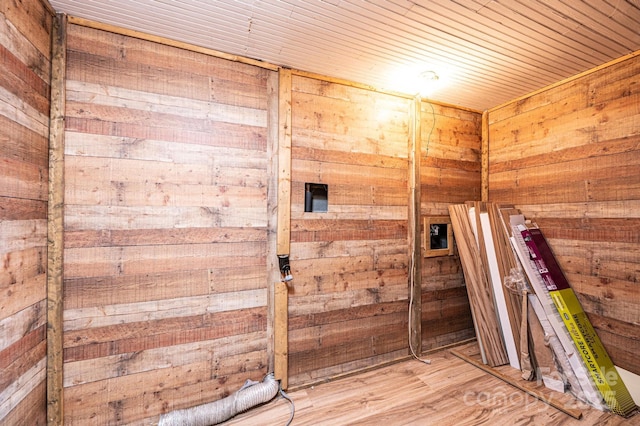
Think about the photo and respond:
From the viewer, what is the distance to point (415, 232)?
2656 millimetres

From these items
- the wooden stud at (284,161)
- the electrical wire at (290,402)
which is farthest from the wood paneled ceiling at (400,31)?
the electrical wire at (290,402)

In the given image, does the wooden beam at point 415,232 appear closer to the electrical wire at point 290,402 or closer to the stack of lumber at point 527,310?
the stack of lumber at point 527,310

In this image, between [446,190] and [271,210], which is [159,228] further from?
[446,190]

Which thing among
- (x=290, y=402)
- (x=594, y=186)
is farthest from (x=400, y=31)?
(x=290, y=402)

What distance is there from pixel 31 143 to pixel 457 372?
3470mm

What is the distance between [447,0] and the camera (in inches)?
60.6

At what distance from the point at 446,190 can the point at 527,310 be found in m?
1.30

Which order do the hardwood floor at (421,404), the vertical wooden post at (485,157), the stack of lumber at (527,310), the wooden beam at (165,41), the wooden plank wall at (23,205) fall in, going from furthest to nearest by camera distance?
the vertical wooden post at (485,157) < the stack of lumber at (527,310) < the hardwood floor at (421,404) < the wooden beam at (165,41) < the wooden plank wall at (23,205)

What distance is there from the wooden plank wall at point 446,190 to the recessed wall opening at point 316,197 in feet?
3.52

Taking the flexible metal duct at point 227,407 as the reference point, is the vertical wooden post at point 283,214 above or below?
above

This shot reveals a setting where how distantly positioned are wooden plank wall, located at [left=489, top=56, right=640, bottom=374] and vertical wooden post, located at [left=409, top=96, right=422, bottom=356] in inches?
43.5

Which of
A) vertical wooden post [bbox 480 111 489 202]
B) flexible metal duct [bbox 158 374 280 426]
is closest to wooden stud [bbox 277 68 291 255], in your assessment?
flexible metal duct [bbox 158 374 280 426]

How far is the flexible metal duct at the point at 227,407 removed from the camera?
1.76m

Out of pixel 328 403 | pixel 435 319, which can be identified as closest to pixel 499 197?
pixel 435 319
